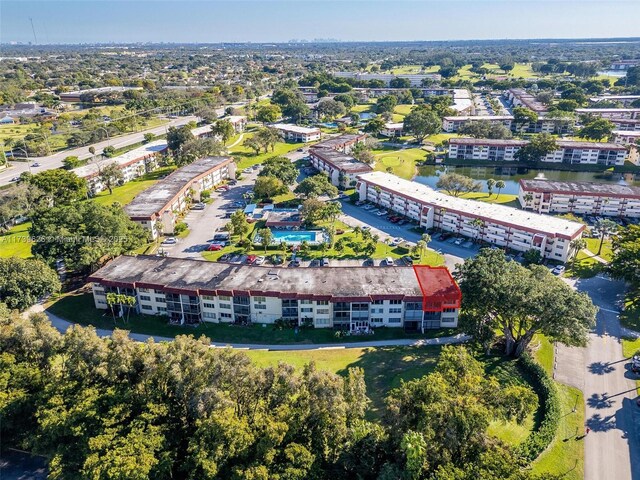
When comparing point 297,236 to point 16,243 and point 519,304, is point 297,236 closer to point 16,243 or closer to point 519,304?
point 519,304

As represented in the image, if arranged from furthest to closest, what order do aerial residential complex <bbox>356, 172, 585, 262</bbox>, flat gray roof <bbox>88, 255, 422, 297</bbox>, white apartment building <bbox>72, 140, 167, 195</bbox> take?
white apartment building <bbox>72, 140, 167, 195</bbox>
aerial residential complex <bbox>356, 172, 585, 262</bbox>
flat gray roof <bbox>88, 255, 422, 297</bbox>

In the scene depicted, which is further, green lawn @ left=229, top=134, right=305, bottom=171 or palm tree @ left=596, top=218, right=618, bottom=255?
green lawn @ left=229, top=134, right=305, bottom=171

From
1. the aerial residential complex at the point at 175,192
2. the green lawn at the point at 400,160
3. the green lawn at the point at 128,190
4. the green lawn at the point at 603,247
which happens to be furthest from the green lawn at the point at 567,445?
the green lawn at the point at 128,190

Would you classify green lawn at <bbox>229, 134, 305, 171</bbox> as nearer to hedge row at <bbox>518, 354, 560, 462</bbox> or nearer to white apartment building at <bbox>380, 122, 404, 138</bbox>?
white apartment building at <bbox>380, 122, 404, 138</bbox>

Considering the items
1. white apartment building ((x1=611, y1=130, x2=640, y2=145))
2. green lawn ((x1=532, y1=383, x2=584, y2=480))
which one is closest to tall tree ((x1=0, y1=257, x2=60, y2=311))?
green lawn ((x1=532, y1=383, x2=584, y2=480))

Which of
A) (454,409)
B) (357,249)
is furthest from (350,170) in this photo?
(454,409)

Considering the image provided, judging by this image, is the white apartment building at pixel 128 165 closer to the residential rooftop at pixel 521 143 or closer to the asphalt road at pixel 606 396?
the residential rooftop at pixel 521 143

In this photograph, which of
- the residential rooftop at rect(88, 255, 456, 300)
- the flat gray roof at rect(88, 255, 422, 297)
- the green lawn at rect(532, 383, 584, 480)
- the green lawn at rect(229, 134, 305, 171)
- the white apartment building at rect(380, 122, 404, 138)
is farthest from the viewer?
the white apartment building at rect(380, 122, 404, 138)
